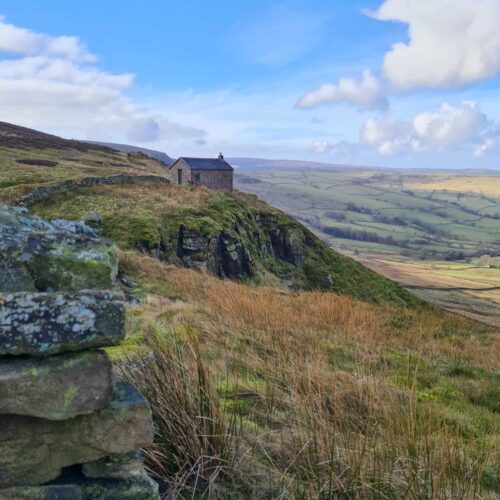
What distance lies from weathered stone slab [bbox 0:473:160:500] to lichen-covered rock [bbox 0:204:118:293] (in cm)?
132

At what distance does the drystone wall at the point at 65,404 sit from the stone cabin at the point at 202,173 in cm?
5266

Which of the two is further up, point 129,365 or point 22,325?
point 22,325

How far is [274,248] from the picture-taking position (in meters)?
49.0

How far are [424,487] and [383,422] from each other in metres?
1.03

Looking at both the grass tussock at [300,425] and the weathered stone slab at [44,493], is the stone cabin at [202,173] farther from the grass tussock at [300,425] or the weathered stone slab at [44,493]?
the weathered stone slab at [44,493]

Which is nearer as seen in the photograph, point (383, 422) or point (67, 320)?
point (67, 320)

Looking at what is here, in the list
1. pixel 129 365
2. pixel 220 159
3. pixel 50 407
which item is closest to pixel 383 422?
pixel 129 365

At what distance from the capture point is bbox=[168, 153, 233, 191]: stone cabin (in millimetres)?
55784

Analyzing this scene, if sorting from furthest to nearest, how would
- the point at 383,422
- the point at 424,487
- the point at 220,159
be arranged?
the point at 220,159 < the point at 383,422 < the point at 424,487

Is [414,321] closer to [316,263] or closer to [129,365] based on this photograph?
[129,365]

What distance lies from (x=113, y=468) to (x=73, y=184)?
38064 mm

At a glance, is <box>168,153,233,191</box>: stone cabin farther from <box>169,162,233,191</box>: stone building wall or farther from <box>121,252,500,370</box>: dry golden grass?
<box>121,252,500,370</box>: dry golden grass

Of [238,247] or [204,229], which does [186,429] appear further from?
[238,247]

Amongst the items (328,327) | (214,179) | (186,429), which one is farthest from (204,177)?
(186,429)
